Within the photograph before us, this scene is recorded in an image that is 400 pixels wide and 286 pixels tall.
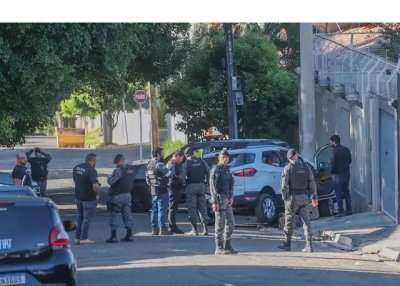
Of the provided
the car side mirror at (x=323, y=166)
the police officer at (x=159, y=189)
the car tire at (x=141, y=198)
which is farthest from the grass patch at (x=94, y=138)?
the police officer at (x=159, y=189)

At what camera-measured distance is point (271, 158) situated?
2208cm

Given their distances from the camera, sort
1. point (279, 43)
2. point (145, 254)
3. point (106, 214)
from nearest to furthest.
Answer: point (145, 254) < point (106, 214) < point (279, 43)

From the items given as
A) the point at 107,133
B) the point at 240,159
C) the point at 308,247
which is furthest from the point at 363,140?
the point at 107,133

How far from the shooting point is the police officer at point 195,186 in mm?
19219

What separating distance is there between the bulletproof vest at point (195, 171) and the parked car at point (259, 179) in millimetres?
2250

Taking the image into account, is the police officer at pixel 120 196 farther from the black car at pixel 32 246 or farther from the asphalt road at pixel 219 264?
the black car at pixel 32 246

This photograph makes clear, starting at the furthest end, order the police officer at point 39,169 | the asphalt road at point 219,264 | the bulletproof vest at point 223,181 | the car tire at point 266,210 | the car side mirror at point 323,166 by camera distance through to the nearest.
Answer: the police officer at point 39,169, the car side mirror at point 323,166, the car tire at point 266,210, the bulletproof vest at point 223,181, the asphalt road at point 219,264

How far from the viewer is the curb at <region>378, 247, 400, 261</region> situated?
52.0 feet

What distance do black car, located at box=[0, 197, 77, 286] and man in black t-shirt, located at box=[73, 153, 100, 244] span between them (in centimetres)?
776

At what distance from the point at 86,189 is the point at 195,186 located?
7.76ft
